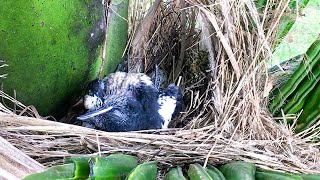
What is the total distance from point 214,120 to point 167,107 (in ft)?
0.42

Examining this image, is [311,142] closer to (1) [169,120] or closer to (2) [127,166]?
(1) [169,120]

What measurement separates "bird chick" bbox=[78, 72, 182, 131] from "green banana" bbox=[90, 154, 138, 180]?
22cm

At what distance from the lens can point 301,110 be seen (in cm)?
104

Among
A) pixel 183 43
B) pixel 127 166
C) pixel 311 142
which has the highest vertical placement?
pixel 183 43

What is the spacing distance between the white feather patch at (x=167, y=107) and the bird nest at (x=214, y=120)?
3cm

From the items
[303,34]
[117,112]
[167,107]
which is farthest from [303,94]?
[117,112]

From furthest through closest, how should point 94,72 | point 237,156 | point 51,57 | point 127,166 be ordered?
point 94,72
point 51,57
point 237,156
point 127,166

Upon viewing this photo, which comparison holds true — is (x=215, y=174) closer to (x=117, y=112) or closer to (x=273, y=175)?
(x=273, y=175)

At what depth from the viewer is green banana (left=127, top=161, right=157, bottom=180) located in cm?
63

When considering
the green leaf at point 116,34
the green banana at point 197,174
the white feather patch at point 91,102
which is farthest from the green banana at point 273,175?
the green leaf at point 116,34

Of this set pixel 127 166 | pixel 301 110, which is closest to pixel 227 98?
pixel 301 110

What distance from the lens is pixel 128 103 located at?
0.99m

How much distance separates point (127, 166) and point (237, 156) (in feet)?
0.78

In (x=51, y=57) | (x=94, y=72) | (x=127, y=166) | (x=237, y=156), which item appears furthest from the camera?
(x=94, y=72)
